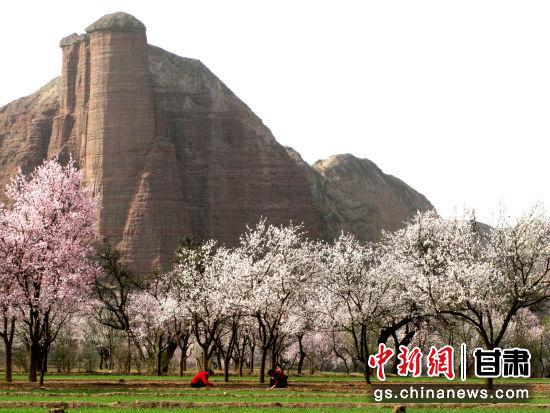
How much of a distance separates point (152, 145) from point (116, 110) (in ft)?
30.8

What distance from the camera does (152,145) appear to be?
171m

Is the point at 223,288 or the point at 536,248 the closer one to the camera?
the point at 536,248

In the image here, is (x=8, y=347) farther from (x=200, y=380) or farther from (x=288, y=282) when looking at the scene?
(x=200, y=380)

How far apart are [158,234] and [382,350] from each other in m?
131

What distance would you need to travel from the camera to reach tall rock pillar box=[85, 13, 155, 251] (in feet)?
540

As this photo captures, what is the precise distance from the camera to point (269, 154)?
616 feet

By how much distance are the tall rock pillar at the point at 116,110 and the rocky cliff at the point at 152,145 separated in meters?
0.17

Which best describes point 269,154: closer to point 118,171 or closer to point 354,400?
point 118,171

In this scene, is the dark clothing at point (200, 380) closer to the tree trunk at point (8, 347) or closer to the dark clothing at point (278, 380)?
the dark clothing at point (278, 380)

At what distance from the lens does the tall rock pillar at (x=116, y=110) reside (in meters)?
164

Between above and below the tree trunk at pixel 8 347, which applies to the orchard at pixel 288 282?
above

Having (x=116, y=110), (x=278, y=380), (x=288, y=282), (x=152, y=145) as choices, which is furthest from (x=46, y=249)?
(x=152, y=145)

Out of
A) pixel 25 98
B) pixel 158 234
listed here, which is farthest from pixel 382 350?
pixel 25 98

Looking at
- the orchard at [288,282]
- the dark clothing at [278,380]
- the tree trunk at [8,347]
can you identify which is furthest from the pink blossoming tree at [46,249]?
the dark clothing at [278,380]
